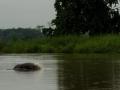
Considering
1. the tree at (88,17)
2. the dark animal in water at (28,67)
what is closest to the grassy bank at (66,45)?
the tree at (88,17)

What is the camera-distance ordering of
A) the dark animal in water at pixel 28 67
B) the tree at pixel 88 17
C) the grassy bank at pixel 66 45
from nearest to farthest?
the dark animal in water at pixel 28 67 < the grassy bank at pixel 66 45 < the tree at pixel 88 17

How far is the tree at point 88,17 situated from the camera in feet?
158

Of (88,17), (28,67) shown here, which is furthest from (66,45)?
(28,67)

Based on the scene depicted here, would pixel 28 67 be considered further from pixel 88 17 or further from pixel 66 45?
pixel 88 17

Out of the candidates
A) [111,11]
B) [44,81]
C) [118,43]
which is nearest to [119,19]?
[111,11]

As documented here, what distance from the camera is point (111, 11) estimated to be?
50.0 m

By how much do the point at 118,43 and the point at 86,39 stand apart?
171 inches

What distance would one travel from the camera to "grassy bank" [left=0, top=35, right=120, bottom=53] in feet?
116

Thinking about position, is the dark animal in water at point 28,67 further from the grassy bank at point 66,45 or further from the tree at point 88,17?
the tree at point 88,17

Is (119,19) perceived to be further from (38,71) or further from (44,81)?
(44,81)

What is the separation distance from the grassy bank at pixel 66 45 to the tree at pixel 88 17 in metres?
6.98

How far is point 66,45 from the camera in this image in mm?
38719

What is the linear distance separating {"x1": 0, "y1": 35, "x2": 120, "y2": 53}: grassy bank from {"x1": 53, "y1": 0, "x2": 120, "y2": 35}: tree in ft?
22.9

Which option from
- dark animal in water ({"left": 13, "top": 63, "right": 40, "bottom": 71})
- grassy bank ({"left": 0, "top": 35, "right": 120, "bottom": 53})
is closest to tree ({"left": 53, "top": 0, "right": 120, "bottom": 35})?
grassy bank ({"left": 0, "top": 35, "right": 120, "bottom": 53})
